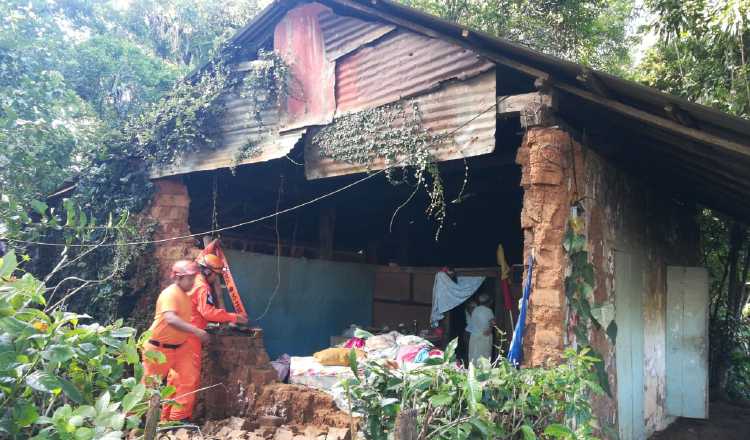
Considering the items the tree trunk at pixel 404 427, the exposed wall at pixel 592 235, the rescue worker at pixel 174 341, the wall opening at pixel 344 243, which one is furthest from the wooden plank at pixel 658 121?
the rescue worker at pixel 174 341

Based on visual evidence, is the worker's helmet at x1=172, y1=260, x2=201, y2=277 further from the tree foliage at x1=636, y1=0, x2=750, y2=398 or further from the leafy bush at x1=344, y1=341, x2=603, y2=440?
the tree foliage at x1=636, y1=0, x2=750, y2=398

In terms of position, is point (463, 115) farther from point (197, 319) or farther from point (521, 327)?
point (197, 319)

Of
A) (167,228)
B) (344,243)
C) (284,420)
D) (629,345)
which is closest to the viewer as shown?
(284,420)

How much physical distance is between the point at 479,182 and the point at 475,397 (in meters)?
4.83

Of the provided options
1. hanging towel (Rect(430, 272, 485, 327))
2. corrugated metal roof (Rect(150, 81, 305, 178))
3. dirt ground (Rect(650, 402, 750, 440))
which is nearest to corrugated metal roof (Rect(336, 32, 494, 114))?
corrugated metal roof (Rect(150, 81, 305, 178))

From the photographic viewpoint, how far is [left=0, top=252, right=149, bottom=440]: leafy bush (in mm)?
2139

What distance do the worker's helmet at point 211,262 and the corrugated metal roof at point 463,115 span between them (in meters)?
3.22

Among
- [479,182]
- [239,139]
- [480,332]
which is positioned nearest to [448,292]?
[480,332]

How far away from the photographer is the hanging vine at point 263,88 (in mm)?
6371

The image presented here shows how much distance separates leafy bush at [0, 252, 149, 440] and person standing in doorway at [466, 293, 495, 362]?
6.94 m

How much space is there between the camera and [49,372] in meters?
2.24

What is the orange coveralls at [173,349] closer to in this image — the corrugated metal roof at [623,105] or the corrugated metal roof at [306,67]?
the corrugated metal roof at [306,67]

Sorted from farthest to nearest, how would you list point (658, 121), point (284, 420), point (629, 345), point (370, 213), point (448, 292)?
1. point (370, 213)
2. point (448, 292)
3. point (629, 345)
4. point (284, 420)
5. point (658, 121)

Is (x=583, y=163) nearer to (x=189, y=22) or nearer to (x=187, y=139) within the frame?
(x=187, y=139)
